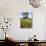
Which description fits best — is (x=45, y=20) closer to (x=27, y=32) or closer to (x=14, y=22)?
(x=27, y=32)

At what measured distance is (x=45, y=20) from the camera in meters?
4.87

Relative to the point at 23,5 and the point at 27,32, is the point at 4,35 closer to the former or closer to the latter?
the point at 27,32

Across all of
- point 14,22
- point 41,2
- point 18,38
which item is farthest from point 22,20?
point 41,2

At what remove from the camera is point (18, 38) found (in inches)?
186

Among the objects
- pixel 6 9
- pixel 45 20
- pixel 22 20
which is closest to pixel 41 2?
pixel 45 20

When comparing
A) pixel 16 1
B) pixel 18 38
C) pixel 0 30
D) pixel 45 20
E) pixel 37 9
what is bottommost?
pixel 18 38

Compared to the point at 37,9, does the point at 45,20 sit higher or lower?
lower

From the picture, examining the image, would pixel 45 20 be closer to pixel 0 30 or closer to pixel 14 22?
pixel 14 22

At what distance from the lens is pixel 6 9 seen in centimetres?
472

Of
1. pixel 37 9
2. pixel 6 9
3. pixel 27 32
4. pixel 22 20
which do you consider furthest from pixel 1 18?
pixel 37 9

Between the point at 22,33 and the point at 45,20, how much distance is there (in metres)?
0.99

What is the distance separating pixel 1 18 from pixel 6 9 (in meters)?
0.37

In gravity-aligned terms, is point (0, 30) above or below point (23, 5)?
below

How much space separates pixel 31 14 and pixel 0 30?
1.27m
